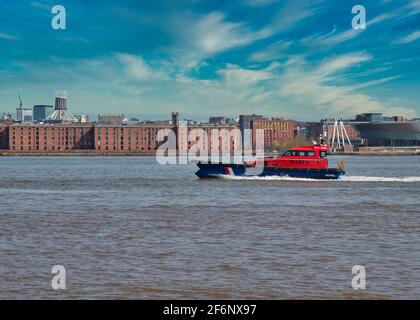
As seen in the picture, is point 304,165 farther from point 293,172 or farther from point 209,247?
point 209,247

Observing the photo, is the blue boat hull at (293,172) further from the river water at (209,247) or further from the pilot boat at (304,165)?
the river water at (209,247)

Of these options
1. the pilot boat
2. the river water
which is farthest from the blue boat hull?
the river water

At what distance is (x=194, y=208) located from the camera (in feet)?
124

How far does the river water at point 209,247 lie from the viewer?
1712 cm

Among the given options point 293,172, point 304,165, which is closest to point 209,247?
point 293,172

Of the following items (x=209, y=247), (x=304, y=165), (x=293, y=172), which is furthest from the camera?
(x=304, y=165)

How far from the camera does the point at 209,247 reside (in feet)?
76.1

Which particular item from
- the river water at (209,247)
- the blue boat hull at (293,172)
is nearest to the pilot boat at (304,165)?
the blue boat hull at (293,172)

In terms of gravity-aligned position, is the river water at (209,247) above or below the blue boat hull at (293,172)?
below

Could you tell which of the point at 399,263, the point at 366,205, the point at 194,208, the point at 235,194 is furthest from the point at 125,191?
the point at 399,263

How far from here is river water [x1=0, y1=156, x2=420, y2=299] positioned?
56.2 feet

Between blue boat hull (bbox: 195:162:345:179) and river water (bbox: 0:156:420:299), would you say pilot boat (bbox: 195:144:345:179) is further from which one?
river water (bbox: 0:156:420:299)

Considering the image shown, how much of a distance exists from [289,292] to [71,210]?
71.9 feet
